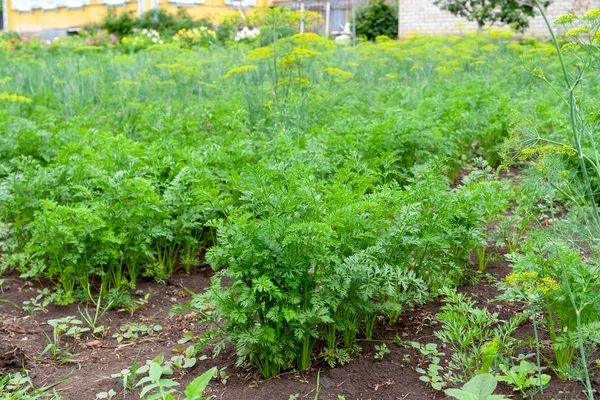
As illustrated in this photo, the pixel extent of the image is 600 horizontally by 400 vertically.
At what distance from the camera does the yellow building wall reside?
933 inches

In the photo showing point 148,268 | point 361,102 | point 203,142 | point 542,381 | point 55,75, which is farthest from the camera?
point 55,75

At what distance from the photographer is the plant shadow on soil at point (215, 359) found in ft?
8.87

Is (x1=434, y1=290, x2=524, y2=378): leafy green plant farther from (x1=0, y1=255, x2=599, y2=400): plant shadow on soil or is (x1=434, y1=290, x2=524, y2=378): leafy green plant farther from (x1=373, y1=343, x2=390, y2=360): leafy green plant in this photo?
(x1=373, y1=343, x2=390, y2=360): leafy green plant

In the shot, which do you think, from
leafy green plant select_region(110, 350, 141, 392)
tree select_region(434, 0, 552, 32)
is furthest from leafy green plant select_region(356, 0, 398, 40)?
leafy green plant select_region(110, 350, 141, 392)

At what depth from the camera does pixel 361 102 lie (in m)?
6.74

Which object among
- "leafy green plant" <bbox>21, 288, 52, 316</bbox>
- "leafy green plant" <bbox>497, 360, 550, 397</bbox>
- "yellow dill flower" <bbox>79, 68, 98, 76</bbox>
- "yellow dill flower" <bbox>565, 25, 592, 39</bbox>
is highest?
"yellow dill flower" <bbox>565, 25, 592, 39</bbox>

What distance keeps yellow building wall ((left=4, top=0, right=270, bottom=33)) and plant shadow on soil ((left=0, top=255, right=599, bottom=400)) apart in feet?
65.4

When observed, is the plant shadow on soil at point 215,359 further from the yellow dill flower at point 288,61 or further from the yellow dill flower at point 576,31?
the yellow dill flower at point 288,61

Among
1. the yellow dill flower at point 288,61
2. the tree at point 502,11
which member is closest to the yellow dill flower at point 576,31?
the yellow dill flower at point 288,61

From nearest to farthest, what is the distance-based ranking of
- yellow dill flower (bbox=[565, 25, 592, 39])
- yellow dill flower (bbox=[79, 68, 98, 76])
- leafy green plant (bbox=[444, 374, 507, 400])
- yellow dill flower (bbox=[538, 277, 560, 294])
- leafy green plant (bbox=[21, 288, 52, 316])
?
leafy green plant (bbox=[444, 374, 507, 400])
yellow dill flower (bbox=[538, 277, 560, 294])
yellow dill flower (bbox=[565, 25, 592, 39])
leafy green plant (bbox=[21, 288, 52, 316])
yellow dill flower (bbox=[79, 68, 98, 76])

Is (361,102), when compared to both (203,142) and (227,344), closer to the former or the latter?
(203,142)

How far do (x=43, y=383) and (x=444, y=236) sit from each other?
1.95m

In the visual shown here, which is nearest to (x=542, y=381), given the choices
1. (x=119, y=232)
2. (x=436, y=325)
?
(x=436, y=325)

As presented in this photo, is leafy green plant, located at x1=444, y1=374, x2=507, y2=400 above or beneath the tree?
beneath
